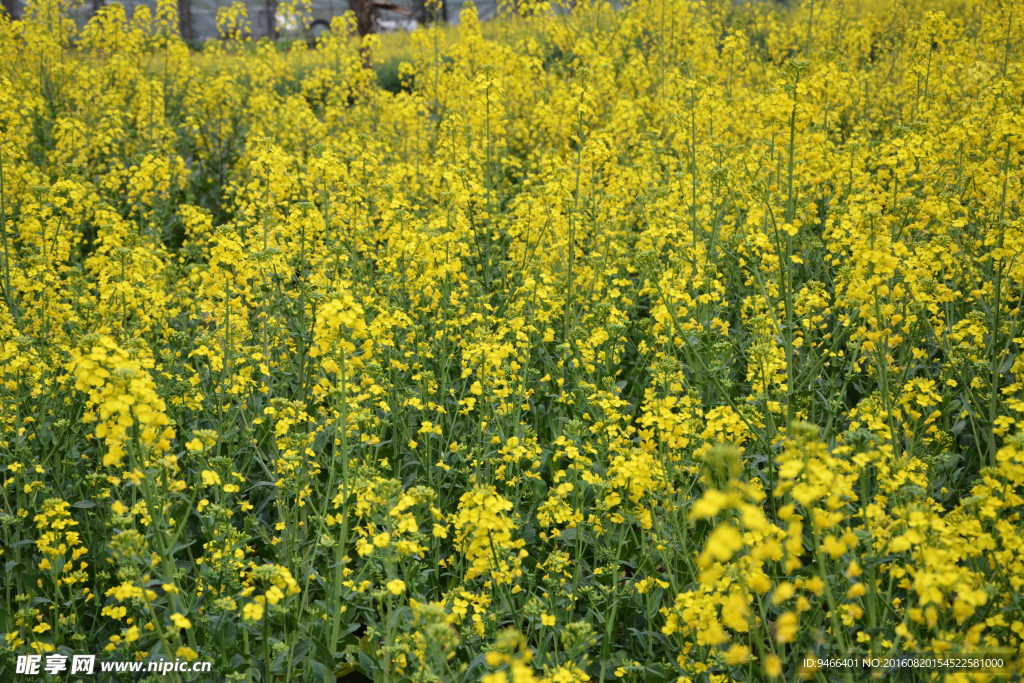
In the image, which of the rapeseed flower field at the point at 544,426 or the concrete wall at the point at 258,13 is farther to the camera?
the concrete wall at the point at 258,13

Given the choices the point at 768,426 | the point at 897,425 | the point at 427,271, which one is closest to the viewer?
the point at 768,426

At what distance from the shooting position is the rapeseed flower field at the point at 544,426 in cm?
241

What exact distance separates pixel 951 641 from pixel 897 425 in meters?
1.48

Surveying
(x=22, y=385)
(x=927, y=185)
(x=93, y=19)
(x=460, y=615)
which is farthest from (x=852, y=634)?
(x=93, y=19)

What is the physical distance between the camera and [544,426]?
14.2 ft

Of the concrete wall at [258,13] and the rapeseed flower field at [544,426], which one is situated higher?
the concrete wall at [258,13]

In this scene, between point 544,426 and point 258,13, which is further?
point 258,13

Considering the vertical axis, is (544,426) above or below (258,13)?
below

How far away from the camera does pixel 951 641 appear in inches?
85.0

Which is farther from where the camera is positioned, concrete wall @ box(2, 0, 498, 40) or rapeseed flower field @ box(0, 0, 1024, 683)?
concrete wall @ box(2, 0, 498, 40)

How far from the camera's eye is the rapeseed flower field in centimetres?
241

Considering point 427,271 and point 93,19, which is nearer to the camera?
point 427,271

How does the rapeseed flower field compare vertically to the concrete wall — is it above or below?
below

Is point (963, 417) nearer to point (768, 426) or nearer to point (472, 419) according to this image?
point (768, 426)
